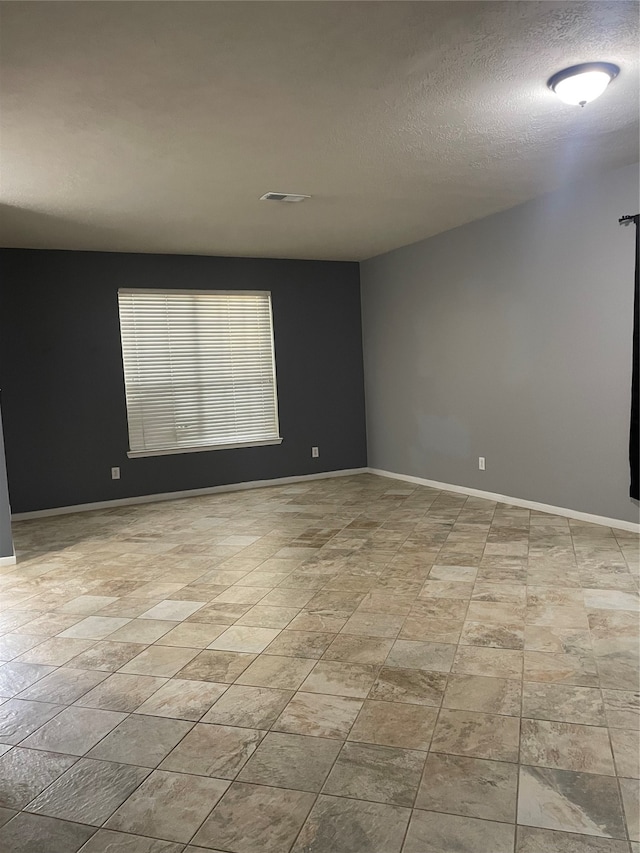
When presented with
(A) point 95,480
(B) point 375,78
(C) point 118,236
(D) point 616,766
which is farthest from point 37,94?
(A) point 95,480

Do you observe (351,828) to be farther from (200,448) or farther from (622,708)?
(200,448)

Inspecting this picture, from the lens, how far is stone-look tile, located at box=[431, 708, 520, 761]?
202 centimetres

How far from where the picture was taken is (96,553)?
466 cm

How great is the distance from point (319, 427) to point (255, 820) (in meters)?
5.54

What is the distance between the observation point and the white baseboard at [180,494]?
5.93m

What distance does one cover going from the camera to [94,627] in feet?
10.7

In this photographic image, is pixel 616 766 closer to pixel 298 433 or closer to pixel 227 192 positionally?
pixel 227 192

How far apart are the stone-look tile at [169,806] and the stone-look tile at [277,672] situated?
601 millimetres

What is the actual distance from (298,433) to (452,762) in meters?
5.25

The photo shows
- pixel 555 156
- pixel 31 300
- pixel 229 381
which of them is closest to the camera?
pixel 555 156

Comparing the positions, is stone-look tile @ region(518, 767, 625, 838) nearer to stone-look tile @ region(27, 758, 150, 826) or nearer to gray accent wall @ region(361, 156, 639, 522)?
stone-look tile @ region(27, 758, 150, 826)

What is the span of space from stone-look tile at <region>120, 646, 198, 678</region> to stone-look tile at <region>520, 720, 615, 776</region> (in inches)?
56.3

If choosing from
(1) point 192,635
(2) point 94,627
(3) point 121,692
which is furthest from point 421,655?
(2) point 94,627

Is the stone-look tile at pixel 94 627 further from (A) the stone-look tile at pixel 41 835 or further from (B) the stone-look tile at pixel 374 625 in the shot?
(A) the stone-look tile at pixel 41 835
